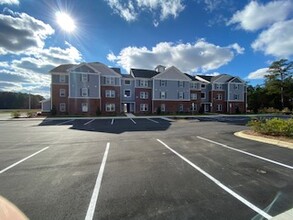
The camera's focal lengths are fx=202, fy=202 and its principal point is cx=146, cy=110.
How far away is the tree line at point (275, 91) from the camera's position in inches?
2025

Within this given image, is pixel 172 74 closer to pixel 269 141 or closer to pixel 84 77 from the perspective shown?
pixel 84 77

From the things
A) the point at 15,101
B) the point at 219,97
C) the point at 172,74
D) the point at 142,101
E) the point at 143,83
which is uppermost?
the point at 172,74

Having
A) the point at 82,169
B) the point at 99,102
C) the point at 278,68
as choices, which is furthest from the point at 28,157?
the point at 278,68

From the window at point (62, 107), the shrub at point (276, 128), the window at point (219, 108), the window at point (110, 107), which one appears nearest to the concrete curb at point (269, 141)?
the shrub at point (276, 128)

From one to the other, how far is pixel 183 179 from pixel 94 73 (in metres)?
35.2

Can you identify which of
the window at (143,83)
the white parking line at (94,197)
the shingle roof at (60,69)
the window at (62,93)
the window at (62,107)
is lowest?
the white parking line at (94,197)

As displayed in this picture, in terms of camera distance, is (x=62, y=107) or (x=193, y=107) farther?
(x=193, y=107)

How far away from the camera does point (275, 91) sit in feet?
170

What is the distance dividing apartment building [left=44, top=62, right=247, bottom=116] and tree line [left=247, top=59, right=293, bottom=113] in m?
8.22

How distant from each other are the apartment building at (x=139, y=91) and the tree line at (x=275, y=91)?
8.22 metres

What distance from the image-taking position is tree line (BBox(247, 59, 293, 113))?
51.4 metres

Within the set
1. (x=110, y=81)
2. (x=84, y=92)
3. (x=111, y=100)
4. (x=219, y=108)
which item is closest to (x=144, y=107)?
(x=111, y=100)

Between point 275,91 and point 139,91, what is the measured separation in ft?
118

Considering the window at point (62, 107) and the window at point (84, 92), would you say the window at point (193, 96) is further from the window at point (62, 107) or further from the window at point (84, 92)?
the window at point (62, 107)
